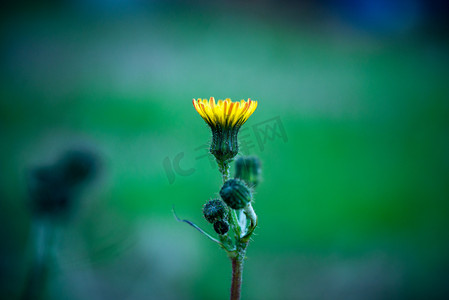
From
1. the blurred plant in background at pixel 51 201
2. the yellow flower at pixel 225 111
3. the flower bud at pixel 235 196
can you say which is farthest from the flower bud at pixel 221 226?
the blurred plant in background at pixel 51 201

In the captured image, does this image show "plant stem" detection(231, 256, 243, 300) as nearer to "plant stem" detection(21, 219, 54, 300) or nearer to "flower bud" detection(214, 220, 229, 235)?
"flower bud" detection(214, 220, 229, 235)

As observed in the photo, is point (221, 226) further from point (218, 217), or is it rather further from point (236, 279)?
point (236, 279)

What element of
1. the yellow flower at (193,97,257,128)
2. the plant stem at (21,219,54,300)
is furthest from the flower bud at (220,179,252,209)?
the plant stem at (21,219,54,300)

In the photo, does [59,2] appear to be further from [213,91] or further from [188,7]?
[213,91]

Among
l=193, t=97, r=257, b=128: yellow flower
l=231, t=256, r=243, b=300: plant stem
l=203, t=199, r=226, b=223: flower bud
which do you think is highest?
l=193, t=97, r=257, b=128: yellow flower

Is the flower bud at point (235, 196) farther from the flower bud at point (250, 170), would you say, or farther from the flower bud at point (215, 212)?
the flower bud at point (250, 170)

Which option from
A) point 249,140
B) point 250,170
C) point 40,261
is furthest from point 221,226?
point 249,140
